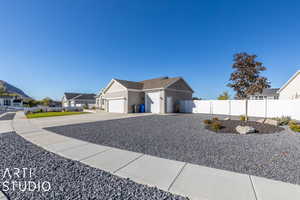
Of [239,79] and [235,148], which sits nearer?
[235,148]

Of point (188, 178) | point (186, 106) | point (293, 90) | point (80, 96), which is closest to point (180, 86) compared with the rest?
point (186, 106)

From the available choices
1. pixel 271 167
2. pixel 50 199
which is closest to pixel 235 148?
pixel 271 167

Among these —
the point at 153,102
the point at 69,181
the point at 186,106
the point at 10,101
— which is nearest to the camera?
the point at 69,181

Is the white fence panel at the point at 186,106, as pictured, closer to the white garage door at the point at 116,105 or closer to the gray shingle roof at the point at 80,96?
the white garage door at the point at 116,105

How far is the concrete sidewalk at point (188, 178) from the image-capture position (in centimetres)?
193

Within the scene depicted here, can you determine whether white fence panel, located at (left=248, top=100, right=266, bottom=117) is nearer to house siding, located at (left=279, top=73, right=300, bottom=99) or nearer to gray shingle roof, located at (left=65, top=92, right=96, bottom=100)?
A: house siding, located at (left=279, top=73, right=300, bottom=99)

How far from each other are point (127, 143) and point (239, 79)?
882cm

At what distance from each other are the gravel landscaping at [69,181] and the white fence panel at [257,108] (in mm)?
15372

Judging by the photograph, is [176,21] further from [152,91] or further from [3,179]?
[3,179]

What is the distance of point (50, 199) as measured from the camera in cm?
186

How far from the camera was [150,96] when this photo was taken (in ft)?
Answer: 56.8

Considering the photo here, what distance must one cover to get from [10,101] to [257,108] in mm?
55991

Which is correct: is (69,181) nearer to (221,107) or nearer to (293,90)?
(221,107)

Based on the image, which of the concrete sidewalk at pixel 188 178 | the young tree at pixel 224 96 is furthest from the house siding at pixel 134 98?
the young tree at pixel 224 96
